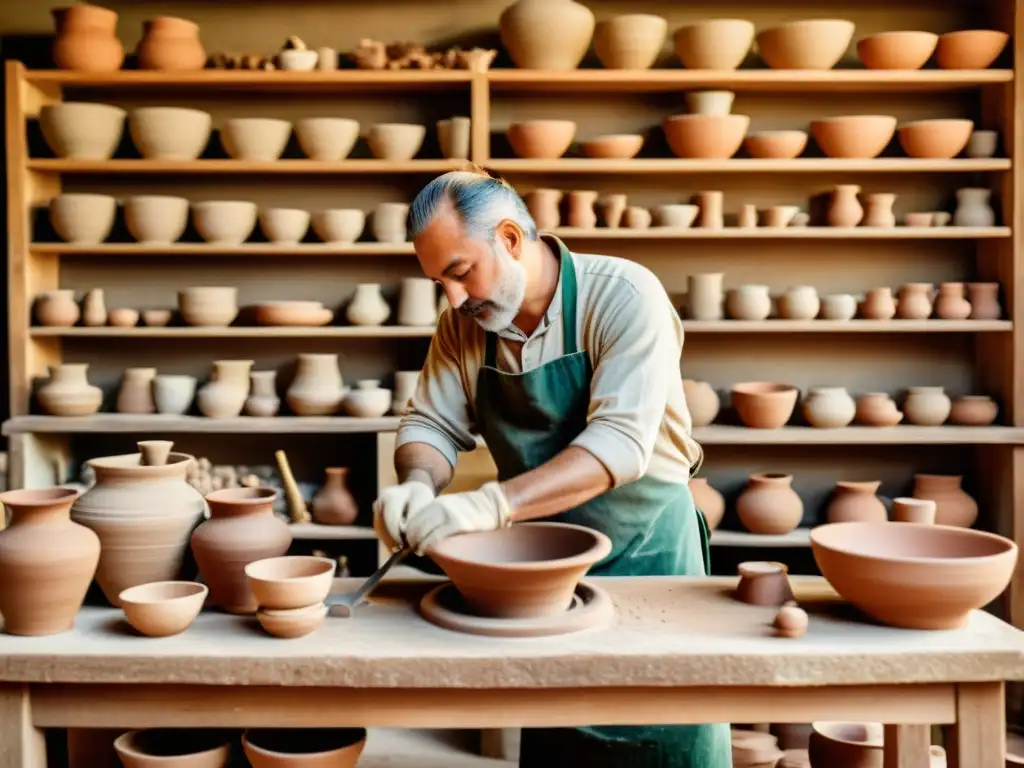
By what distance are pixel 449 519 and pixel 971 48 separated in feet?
11.2

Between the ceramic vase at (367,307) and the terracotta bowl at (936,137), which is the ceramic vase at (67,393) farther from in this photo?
the terracotta bowl at (936,137)

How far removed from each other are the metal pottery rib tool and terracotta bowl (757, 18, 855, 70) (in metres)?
3.08

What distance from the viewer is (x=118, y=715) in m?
1.76

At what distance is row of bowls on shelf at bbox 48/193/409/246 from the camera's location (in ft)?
14.1

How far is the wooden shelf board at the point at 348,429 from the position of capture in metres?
4.20

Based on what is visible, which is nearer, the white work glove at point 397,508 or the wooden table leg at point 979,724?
the wooden table leg at point 979,724

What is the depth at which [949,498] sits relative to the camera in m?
4.38

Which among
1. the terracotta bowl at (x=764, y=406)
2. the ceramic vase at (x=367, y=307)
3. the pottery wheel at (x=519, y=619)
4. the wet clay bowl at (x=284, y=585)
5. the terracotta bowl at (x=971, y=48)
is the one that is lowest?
the pottery wheel at (x=519, y=619)

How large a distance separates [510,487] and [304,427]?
2341 mm

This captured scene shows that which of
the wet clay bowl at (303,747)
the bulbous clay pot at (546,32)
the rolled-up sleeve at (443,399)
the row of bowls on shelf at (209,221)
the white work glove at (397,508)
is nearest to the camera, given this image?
the wet clay bowl at (303,747)

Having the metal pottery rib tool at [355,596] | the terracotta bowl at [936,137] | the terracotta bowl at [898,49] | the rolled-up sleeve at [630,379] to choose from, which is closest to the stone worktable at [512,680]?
the metal pottery rib tool at [355,596]

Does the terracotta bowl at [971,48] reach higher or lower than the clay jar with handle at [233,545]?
higher

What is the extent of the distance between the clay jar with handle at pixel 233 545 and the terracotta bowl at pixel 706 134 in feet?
9.26

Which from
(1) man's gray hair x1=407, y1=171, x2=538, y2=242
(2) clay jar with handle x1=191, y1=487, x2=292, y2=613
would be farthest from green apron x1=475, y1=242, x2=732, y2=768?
(2) clay jar with handle x1=191, y1=487, x2=292, y2=613
